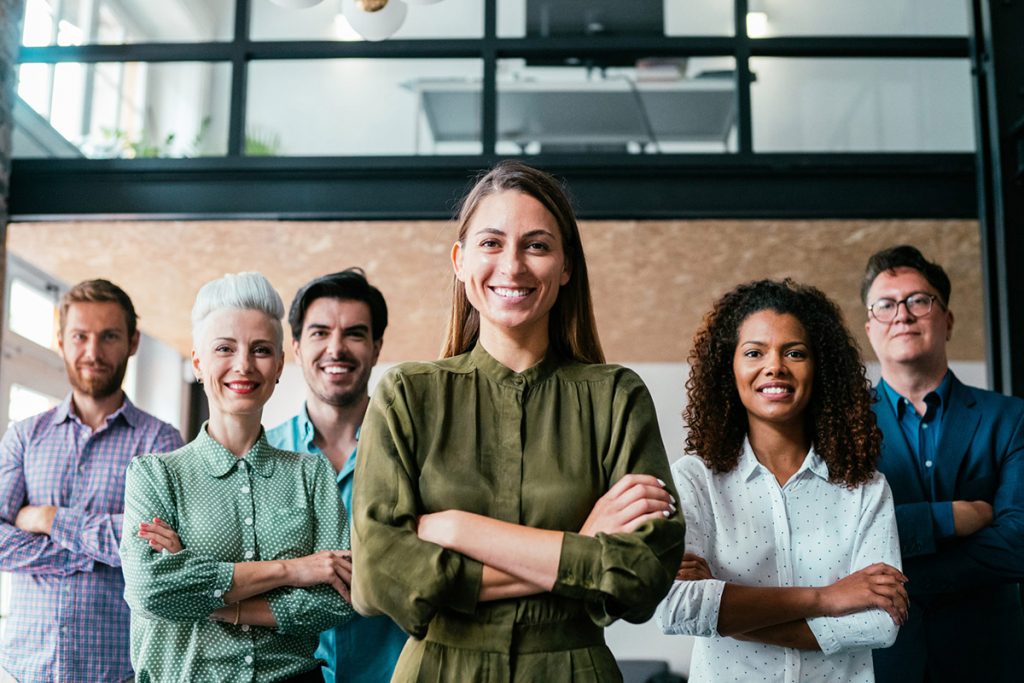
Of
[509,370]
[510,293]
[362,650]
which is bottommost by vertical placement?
[362,650]

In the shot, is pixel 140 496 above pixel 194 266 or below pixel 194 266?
below

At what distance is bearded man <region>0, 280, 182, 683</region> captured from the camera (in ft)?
8.59

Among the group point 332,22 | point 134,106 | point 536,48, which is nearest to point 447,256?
point 332,22

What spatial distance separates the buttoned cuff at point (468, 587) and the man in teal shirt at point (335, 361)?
1014 mm

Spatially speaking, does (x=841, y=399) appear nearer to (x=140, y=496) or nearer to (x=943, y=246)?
(x=140, y=496)

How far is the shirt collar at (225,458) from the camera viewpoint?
6.87ft

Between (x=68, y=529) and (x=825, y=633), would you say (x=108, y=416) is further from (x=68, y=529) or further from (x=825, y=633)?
(x=825, y=633)

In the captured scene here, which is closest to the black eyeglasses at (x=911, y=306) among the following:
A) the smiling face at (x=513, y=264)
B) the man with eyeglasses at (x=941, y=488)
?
the man with eyeglasses at (x=941, y=488)

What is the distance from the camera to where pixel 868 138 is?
17.7 feet

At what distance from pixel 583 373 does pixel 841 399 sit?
81 cm

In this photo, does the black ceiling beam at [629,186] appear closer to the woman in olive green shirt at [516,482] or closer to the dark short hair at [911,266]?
the dark short hair at [911,266]

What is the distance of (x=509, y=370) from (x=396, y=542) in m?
0.30

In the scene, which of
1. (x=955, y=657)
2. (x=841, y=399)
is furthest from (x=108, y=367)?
(x=955, y=657)

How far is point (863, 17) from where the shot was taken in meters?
5.20
